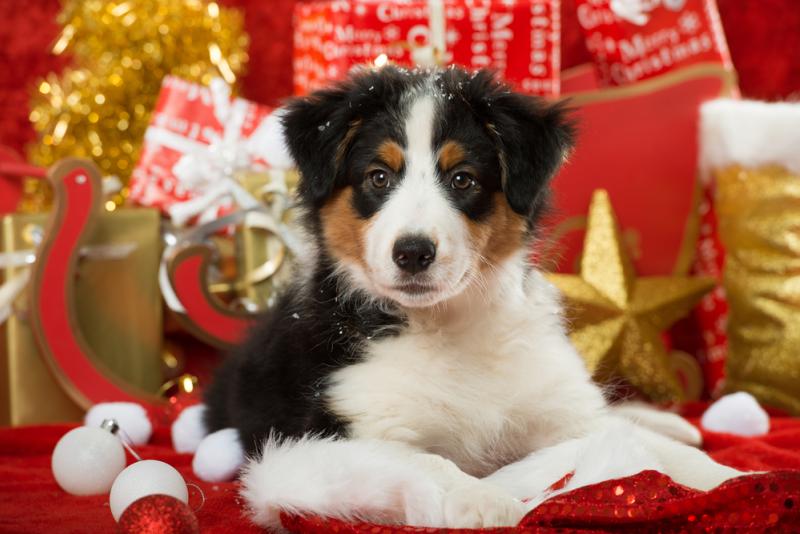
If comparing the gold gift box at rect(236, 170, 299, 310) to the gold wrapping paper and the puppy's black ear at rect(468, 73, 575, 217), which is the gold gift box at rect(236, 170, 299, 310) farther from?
the gold wrapping paper

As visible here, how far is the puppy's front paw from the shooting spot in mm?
1689

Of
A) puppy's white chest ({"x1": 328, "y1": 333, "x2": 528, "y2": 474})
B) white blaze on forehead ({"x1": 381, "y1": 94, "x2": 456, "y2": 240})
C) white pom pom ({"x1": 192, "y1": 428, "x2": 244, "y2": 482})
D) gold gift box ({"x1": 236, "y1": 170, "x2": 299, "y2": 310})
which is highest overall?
white blaze on forehead ({"x1": 381, "y1": 94, "x2": 456, "y2": 240})

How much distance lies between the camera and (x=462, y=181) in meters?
2.17

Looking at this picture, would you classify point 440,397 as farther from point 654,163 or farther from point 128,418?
point 654,163

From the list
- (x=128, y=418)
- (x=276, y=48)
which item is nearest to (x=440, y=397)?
(x=128, y=418)

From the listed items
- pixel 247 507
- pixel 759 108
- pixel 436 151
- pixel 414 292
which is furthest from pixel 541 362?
pixel 759 108

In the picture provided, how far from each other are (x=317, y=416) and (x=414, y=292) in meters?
0.34

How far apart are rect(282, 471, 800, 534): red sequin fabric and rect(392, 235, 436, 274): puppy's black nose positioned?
0.57 m

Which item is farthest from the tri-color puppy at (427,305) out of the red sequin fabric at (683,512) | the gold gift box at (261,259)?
the gold gift box at (261,259)

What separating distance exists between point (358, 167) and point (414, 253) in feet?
1.09

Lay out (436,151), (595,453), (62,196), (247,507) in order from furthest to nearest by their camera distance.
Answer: (62,196) → (436,151) → (247,507) → (595,453)

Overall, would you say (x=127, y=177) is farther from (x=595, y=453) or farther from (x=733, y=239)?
(x=595, y=453)

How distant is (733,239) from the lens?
3.49 meters

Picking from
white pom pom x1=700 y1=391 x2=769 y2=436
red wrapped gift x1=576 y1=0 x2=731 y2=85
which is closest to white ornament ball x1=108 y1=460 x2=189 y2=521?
white pom pom x1=700 y1=391 x2=769 y2=436
